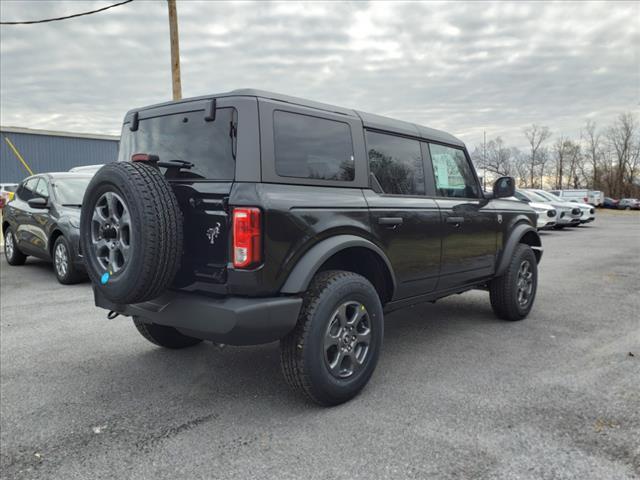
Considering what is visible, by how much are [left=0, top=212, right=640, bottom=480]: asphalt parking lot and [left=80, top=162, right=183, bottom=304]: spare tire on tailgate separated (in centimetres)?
84

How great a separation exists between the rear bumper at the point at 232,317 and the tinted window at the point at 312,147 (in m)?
0.79

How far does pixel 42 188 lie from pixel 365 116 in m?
6.44

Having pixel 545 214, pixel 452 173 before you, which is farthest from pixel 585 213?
pixel 452 173

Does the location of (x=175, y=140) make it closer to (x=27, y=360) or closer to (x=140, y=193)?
(x=140, y=193)

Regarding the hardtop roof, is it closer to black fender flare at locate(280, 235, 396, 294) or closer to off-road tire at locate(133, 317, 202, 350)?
black fender flare at locate(280, 235, 396, 294)

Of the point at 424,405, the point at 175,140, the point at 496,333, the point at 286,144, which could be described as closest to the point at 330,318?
the point at 424,405

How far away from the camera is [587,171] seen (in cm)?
7938

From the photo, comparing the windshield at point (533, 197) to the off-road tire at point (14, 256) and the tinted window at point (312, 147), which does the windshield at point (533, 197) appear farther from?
the tinted window at point (312, 147)

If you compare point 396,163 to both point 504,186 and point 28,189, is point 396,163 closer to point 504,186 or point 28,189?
point 504,186

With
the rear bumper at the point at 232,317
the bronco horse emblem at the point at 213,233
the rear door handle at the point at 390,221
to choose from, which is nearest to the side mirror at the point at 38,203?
the rear bumper at the point at 232,317

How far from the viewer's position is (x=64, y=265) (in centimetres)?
735

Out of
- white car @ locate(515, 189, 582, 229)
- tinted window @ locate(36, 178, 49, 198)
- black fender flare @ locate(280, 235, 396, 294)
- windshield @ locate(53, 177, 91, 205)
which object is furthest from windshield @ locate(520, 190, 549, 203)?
black fender flare @ locate(280, 235, 396, 294)

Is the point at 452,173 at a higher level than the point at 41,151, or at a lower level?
lower

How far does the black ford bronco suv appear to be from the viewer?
9.37ft
